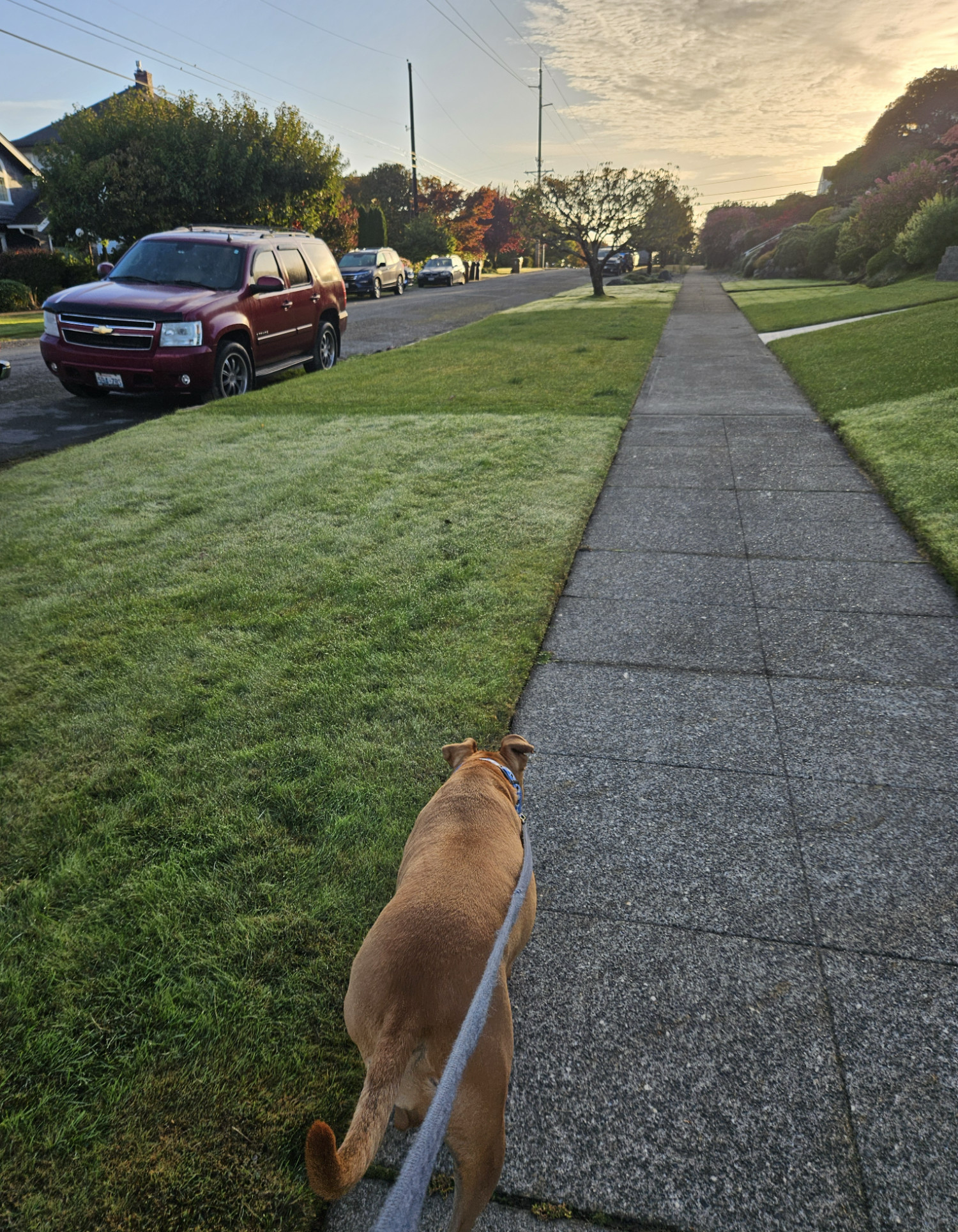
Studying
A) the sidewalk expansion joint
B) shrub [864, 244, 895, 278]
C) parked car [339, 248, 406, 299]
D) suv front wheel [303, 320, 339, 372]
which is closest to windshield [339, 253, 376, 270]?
parked car [339, 248, 406, 299]

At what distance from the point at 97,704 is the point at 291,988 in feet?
6.89

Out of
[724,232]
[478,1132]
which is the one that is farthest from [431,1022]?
[724,232]

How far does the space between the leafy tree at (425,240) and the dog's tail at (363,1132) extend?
202 feet

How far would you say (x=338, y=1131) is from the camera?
1975 millimetres

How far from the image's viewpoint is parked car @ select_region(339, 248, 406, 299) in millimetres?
33062

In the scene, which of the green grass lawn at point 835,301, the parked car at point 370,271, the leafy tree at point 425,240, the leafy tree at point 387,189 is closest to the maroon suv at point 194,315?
the green grass lawn at point 835,301

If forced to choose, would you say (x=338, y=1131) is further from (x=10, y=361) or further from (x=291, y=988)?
(x=10, y=361)

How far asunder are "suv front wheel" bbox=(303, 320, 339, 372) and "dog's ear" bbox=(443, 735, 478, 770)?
477 inches

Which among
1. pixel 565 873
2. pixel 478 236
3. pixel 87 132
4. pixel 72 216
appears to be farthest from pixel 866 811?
pixel 478 236

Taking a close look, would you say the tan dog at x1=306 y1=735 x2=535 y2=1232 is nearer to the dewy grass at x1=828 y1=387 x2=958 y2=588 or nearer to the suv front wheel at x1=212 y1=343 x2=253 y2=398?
the dewy grass at x1=828 y1=387 x2=958 y2=588

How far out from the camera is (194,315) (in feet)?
32.6

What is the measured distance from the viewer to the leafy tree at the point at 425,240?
5609cm

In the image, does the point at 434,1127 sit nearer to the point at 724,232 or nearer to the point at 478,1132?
the point at 478,1132

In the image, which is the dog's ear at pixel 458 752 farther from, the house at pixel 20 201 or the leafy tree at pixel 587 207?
the house at pixel 20 201
